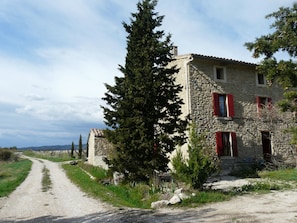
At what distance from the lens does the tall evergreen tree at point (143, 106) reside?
44.0ft

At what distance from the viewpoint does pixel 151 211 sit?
9398mm

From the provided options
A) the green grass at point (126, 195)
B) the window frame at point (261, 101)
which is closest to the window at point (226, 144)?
the window frame at point (261, 101)

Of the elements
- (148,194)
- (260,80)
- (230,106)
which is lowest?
(148,194)

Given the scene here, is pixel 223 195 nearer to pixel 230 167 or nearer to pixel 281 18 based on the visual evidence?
pixel 281 18

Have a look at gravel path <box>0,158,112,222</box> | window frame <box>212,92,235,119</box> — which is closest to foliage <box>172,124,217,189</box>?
gravel path <box>0,158,112,222</box>

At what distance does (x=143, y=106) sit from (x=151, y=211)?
545 centimetres

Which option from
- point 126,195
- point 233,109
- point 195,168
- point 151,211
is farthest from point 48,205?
point 233,109

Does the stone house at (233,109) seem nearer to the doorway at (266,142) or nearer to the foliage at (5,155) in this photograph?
the doorway at (266,142)

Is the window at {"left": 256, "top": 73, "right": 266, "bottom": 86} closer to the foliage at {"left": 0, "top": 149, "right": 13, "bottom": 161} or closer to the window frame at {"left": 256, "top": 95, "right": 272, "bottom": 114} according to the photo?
the window frame at {"left": 256, "top": 95, "right": 272, "bottom": 114}

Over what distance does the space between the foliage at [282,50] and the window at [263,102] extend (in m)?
10.7

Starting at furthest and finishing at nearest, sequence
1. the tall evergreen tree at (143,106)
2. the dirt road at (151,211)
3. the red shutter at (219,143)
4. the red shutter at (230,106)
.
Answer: the red shutter at (230,106) → the red shutter at (219,143) → the tall evergreen tree at (143,106) → the dirt road at (151,211)

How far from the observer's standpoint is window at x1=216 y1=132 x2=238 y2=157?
1970 cm

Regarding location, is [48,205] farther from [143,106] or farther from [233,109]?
[233,109]

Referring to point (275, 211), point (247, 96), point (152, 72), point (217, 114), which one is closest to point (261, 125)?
point (247, 96)
